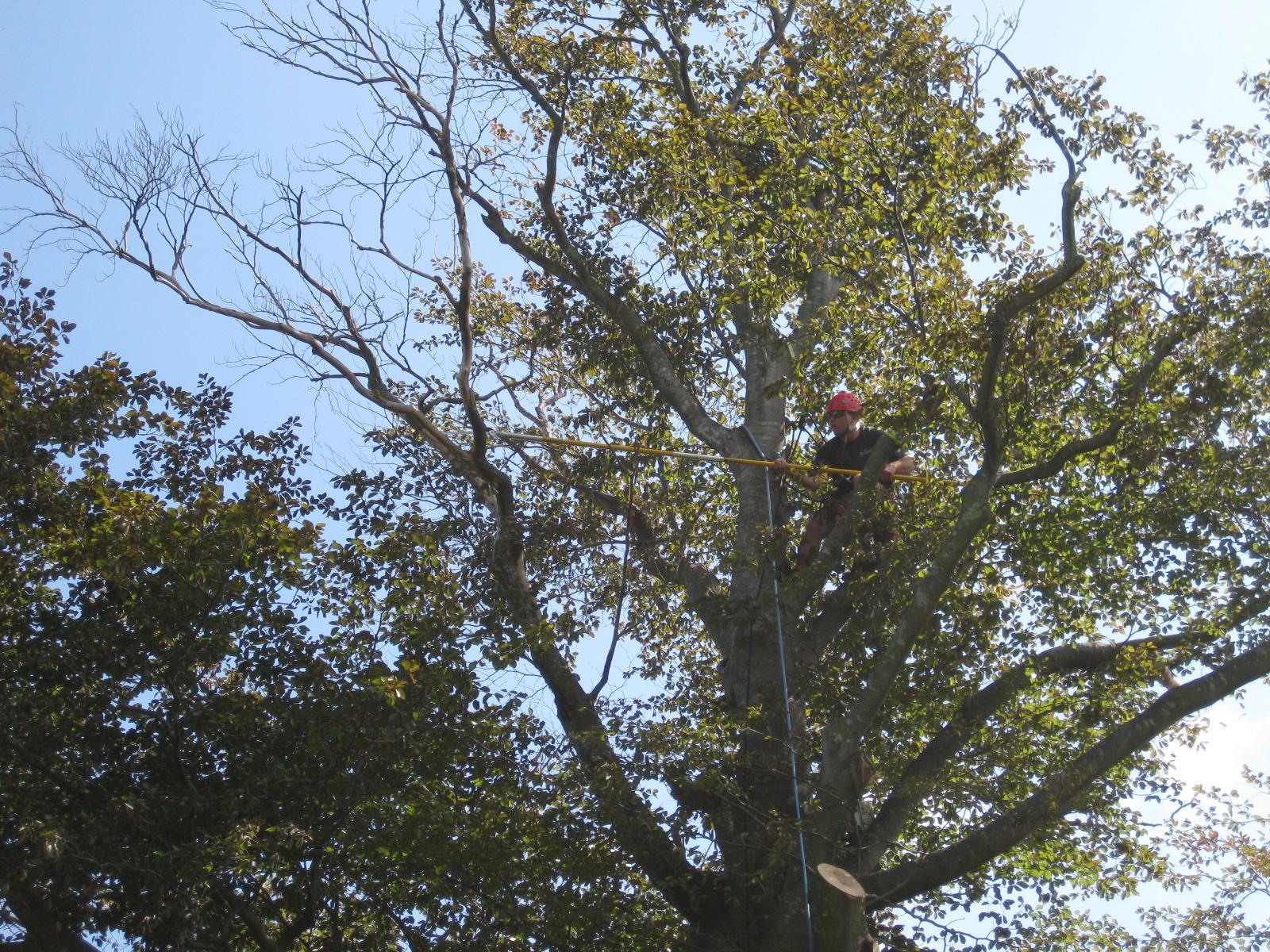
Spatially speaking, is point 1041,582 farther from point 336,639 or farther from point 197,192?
point 197,192

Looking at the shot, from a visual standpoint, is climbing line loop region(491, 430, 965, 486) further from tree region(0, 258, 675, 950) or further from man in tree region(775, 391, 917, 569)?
tree region(0, 258, 675, 950)

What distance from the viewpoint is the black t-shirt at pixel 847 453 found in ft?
26.3

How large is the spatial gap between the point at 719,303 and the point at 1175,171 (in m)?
3.24

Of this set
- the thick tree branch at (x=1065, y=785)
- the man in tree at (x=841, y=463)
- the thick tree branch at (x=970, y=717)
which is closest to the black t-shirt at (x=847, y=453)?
the man in tree at (x=841, y=463)

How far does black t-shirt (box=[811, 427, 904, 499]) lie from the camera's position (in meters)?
8.02

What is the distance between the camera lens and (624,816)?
251 inches

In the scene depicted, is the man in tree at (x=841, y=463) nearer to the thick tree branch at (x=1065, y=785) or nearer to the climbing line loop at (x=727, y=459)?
the climbing line loop at (x=727, y=459)

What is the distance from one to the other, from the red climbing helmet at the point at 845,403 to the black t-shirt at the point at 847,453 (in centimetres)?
19

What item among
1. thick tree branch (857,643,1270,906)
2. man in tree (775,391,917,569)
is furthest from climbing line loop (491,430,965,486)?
thick tree branch (857,643,1270,906)

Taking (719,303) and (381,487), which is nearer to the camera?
(381,487)

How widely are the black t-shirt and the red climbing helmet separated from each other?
0.62 ft

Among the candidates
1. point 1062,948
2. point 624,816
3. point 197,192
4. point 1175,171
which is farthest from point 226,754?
point 1175,171

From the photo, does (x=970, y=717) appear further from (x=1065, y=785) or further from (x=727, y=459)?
(x=727, y=459)

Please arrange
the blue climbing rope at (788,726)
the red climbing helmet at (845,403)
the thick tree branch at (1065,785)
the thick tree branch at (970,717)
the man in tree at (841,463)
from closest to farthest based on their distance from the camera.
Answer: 1. the thick tree branch at (1065,785)
2. the blue climbing rope at (788,726)
3. the thick tree branch at (970,717)
4. the man in tree at (841,463)
5. the red climbing helmet at (845,403)
